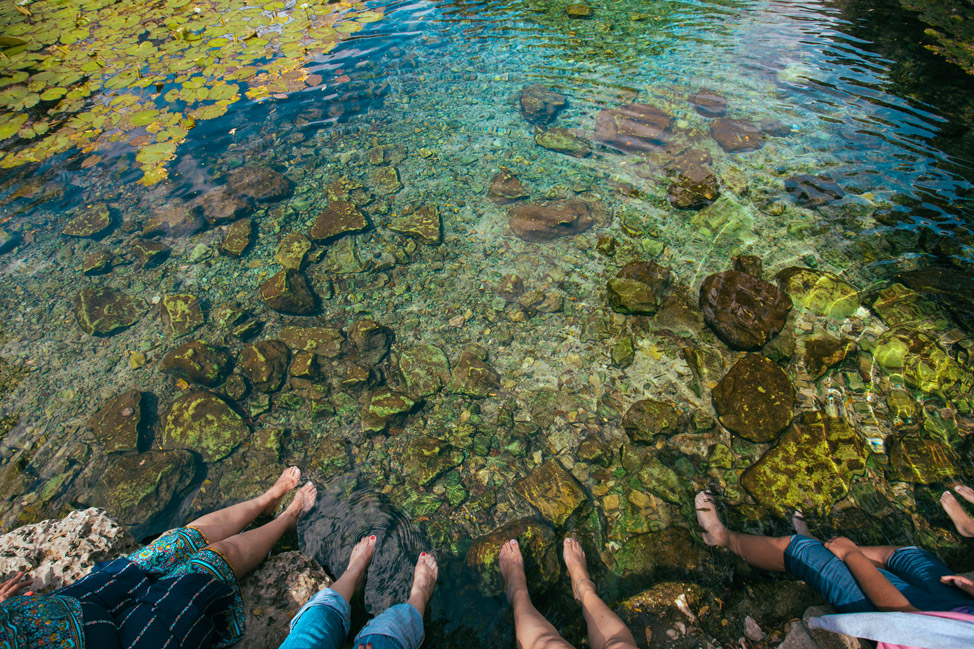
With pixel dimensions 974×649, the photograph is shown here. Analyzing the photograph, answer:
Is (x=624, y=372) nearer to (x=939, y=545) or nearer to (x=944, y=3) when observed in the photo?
(x=939, y=545)

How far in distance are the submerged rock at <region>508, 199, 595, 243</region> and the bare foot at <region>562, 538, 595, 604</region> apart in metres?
3.81

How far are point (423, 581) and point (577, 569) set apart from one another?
1193 mm

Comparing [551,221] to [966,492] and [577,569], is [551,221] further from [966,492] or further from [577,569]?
[966,492]

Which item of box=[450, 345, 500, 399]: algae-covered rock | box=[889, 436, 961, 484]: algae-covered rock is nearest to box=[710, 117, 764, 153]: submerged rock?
box=[889, 436, 961, 484]: algae-covered rock

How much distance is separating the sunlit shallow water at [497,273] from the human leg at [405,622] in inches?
7.1

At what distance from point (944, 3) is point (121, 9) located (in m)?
19.9

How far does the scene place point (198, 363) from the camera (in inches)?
183

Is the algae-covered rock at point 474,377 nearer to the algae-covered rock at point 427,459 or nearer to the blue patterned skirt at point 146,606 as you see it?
the algae-covered rock at point 427,459

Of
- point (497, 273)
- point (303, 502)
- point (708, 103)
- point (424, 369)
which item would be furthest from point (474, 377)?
point (708, 103)

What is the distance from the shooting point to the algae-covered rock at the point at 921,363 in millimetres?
3871

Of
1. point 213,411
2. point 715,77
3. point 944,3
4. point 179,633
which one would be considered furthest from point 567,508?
point 944,3

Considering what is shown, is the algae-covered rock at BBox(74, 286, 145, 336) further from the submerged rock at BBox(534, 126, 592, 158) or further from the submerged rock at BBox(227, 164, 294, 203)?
the submerged rock at BBox(534, 126, 592, 158)

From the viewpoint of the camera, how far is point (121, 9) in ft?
33.8

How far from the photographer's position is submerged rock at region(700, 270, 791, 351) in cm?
430
